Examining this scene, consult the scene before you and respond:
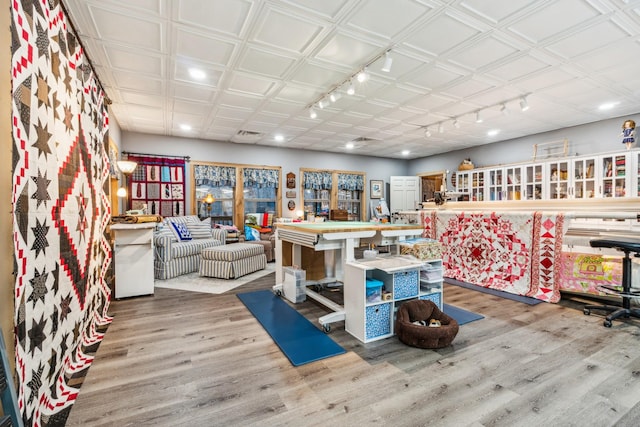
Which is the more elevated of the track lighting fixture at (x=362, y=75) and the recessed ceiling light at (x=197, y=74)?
the recessed ceiling light at (x=197, y=74)

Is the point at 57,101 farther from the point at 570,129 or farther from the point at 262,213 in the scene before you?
the point at 570,129

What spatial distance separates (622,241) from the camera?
263 centimetres

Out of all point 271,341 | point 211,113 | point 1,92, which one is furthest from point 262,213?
point 1,92

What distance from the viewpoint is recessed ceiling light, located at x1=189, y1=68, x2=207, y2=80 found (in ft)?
10.6

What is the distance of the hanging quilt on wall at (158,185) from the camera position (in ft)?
19.6

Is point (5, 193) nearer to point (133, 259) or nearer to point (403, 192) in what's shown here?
point (133, 259)

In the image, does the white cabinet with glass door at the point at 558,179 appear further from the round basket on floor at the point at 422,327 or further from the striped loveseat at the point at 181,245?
the striped loveseat at the point at 181,245

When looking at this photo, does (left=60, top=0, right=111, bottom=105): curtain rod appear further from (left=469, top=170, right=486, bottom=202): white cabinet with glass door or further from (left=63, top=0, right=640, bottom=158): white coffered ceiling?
(left=469, top=170, right=486, bottom=202): white cabinet with glass door

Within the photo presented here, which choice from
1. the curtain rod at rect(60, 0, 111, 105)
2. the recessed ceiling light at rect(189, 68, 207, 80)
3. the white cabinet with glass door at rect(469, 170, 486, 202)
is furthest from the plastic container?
the white cabinet with glass door at rect(469, 170, 486, 202)

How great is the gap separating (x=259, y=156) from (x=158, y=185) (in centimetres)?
230

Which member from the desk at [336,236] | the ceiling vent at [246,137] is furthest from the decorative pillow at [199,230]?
the desk at [336,236]

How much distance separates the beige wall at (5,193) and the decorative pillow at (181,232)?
13.1ft

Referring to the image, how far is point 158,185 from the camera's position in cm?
614

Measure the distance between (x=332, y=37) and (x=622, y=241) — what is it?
3.19m
